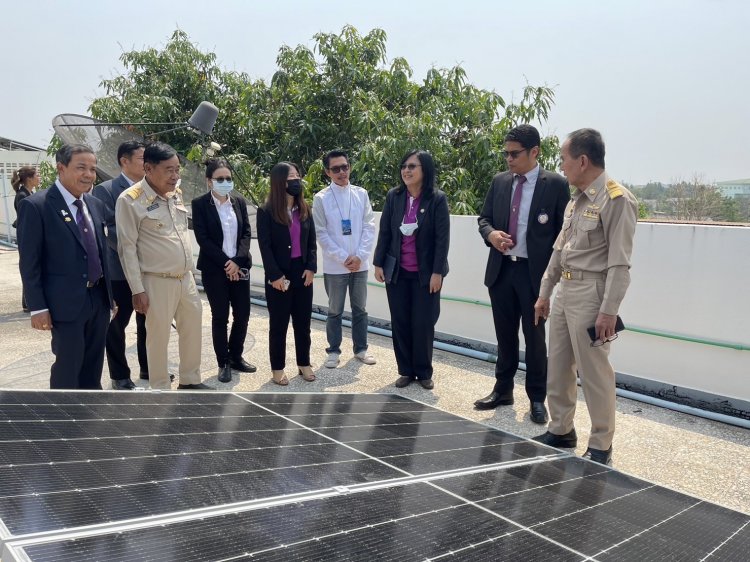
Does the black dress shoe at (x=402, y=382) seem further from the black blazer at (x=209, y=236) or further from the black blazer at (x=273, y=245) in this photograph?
the black blazer at (x=209, y=236)

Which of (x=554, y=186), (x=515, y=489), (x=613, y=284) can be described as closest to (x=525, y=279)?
(x=554, y=186)

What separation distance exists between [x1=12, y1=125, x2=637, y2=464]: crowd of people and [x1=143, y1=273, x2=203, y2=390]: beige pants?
1 centimetres

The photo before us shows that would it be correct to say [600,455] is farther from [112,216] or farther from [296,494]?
[112,216]

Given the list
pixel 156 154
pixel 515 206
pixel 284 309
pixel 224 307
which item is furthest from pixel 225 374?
pixel 515 206

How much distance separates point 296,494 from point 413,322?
12.9 feet

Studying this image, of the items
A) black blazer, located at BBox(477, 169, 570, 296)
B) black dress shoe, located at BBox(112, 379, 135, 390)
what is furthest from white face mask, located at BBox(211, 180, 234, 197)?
black blazer, located at BBox(477, 169, 570, 296)

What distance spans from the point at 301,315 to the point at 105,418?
11.3ft

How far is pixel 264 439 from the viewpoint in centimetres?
260

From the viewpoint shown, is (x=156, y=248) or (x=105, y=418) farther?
(x=156, y=248)

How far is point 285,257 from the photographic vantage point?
582 cm

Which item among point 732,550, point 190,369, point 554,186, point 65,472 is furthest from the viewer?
point 190,369

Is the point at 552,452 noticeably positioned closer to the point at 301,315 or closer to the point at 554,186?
the point at 554,186

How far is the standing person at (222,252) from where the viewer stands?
591cm

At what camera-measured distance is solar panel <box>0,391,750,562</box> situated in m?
1.60
